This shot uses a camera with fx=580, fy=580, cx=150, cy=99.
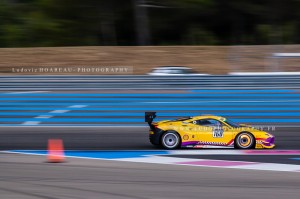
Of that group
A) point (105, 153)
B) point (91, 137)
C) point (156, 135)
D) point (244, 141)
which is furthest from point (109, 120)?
point (244, 141)

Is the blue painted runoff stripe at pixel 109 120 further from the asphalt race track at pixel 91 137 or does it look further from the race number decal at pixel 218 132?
the race number decal at pixel 218 132

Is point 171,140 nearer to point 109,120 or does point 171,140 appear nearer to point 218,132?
point 218,132

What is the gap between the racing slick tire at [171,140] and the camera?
35.9 ft

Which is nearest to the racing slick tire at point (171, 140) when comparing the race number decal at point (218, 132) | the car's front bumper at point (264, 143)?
the race number decal at point (218, 132)

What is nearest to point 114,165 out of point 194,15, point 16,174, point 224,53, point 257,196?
point 16,174

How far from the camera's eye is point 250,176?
820 centimetres

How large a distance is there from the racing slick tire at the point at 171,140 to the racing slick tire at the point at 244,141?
109 centimetres

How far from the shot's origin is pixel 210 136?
10.9m

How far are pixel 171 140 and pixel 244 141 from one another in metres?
1.37

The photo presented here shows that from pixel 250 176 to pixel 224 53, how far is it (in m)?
16.5

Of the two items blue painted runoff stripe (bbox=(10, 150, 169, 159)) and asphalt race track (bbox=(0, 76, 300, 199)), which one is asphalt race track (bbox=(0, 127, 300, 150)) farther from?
blue painted runoff stripe (bbox=(10, 150, 169, 159))


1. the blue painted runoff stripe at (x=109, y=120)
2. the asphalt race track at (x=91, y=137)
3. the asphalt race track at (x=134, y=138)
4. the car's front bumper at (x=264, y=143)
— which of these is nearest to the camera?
the asphalt race track at (x=134, y=138)

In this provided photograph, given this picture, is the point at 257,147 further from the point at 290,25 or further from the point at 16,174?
the point at 290,25

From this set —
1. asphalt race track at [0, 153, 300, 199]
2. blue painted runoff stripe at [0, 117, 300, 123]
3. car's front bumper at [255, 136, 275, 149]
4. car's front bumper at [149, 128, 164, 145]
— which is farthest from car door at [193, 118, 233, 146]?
blue painted runoff stripe at [0, 117, 300, 123]
